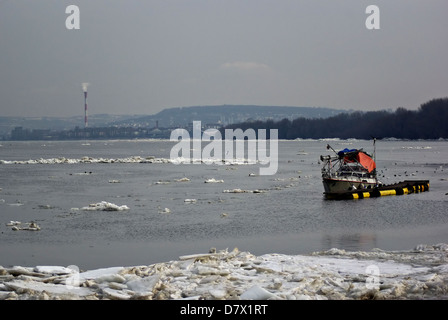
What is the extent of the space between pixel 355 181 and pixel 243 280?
82.7ft

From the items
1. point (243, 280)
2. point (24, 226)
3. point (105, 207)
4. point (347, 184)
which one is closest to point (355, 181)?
point (347, 184)

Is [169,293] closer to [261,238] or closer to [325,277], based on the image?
[325,277]

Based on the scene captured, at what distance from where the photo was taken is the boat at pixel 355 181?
1348 inches

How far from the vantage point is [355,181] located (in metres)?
36.3

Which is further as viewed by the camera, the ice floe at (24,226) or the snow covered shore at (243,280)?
the ice floe at (24,226)

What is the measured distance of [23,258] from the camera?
17.0 metres

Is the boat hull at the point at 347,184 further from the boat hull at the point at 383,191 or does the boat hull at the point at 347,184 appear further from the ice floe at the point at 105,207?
the ice floe at the point at 105,207

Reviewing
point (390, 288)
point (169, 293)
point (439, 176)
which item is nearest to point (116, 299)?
point (169, 293)

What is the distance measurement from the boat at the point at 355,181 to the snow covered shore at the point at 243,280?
19.4 meters

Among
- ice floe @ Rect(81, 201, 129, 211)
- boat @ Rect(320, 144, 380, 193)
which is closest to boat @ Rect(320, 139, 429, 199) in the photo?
boat @ Rect(320, 144, 380, 193)

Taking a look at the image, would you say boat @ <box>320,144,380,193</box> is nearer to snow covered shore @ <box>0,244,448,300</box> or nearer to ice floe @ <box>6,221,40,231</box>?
ice floe @ <box>6,221,40,231</box>

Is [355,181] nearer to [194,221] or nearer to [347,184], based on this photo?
[347,184]

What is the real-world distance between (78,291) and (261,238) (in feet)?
32.3

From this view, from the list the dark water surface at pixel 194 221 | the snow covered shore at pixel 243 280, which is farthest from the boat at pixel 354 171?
the snow covered shore at pixel 243 280
